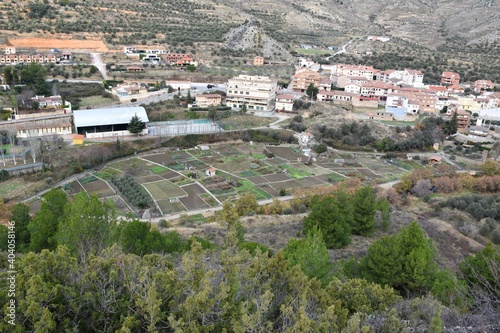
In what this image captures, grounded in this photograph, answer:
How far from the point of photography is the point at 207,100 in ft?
164

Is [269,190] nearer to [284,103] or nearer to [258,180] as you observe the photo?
[258,180]

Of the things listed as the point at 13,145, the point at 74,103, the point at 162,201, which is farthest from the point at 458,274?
the point at 74,103

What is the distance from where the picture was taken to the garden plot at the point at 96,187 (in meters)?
30.3

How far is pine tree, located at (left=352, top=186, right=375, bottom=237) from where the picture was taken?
902 inches

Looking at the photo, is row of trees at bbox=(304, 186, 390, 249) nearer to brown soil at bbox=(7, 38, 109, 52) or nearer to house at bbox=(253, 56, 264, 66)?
house at bbox=(253, 56, 264, 66)

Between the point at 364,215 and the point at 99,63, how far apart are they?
49035mm

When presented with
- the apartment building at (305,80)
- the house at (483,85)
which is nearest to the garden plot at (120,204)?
the apartment building at (305,80)

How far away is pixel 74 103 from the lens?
46312 millimetres

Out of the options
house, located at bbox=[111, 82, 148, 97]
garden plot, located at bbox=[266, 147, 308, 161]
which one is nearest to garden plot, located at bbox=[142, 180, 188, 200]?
garden plot, located at bbox=[266, 147, 308, 161]

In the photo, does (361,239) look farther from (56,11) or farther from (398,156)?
(56,11)

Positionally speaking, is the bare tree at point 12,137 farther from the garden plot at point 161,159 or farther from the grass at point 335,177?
the grass at point 335,177

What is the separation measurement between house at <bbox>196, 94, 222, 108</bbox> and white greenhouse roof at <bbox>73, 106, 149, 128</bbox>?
8553 millimetres

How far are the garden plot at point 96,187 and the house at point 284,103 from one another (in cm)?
2580

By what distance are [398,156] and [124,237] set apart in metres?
33.0
